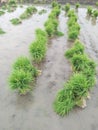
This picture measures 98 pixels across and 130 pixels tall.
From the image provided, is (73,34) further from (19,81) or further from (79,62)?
(19,81)

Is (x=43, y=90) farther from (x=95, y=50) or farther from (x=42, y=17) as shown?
(x=42, y=17)

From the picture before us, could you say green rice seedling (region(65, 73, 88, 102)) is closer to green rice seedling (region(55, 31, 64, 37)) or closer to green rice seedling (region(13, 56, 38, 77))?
green rice seedling (region(13, 56, 38, 77))

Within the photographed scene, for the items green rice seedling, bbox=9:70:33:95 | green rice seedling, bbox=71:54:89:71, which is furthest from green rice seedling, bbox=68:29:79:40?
green rice seedling, bbox=9:70:33:95

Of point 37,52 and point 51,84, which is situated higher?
point 37,52

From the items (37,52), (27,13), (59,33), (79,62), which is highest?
(79,62)

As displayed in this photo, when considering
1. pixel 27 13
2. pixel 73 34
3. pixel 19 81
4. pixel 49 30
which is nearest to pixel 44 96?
pixel 19 81
